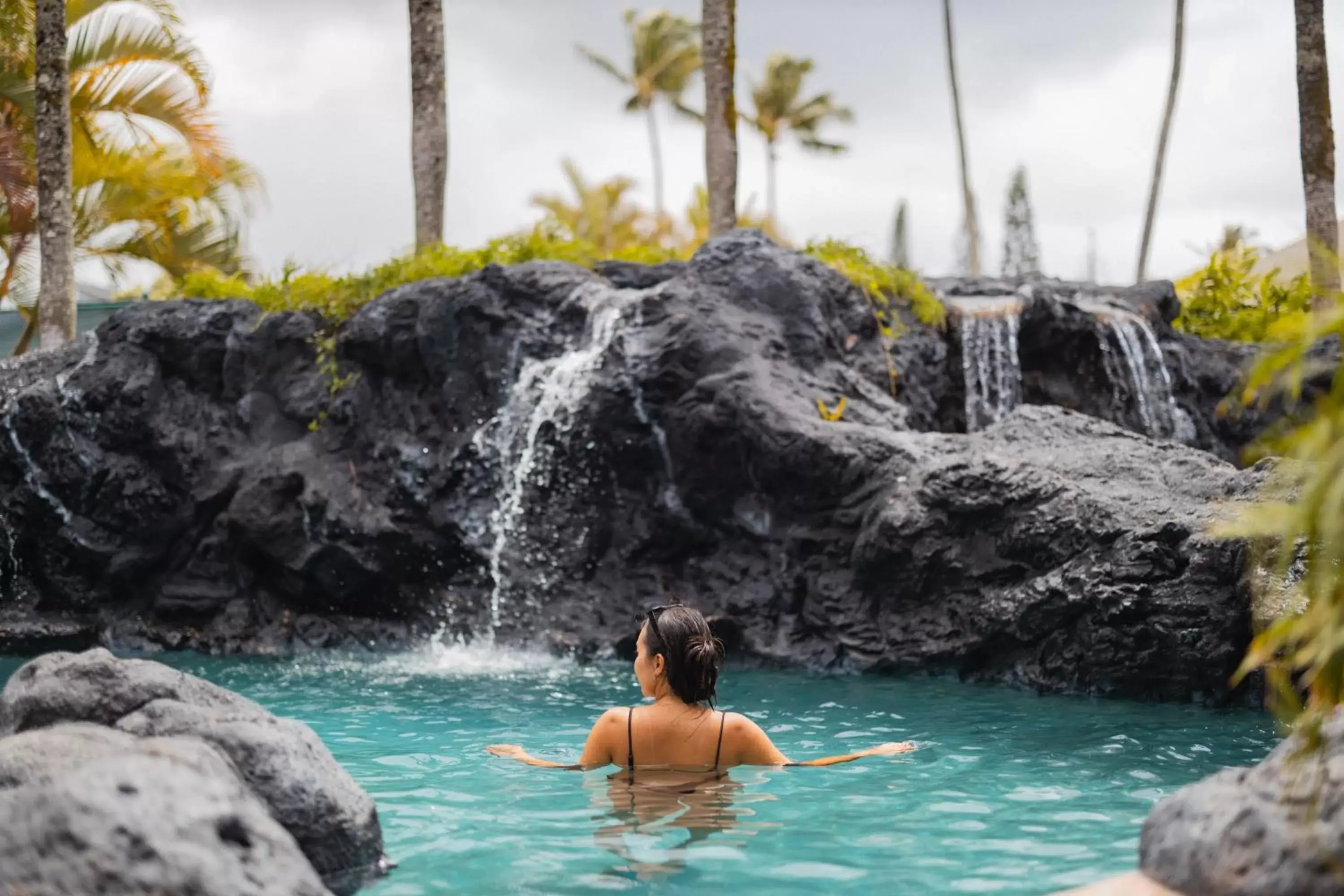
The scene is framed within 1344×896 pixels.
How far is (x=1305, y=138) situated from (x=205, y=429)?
1176 centimetres

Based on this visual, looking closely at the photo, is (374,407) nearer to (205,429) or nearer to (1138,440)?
(205,429)

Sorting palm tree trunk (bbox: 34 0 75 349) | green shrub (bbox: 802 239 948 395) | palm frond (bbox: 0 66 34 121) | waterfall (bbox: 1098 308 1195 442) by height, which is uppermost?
palm frond (bbox: 0 66 34 121)

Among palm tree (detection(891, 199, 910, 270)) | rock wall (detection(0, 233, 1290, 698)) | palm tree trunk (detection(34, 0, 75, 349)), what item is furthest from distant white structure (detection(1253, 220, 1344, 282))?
palm tree (detection(891, 199, 910, 270))

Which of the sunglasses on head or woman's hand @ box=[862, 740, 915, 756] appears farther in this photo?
woman's hand @ box=[862, 740, 915, 756]

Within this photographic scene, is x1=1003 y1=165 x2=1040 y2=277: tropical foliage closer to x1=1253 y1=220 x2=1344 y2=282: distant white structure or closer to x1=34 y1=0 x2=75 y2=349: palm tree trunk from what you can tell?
x1=1253 y1=220 x2=1344 y2=282: distant white structure

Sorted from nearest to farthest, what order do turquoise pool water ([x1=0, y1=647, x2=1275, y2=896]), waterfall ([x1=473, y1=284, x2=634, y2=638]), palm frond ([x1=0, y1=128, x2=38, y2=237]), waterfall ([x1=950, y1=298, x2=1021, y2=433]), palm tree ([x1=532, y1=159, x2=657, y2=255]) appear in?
turquoise pool water ([x1=0, y1=647, x2=1275, y2=896]), waterfall ([x1=473, y1=284, x2=634, y2=638]), waterfall ([x1=950, y1=298, x2=1021, y2=433]), palm frond ([x1=0, y1=128, x2=38, y2=237]), palm tree ([x1=532, y1=159, x2=657, y2=255])

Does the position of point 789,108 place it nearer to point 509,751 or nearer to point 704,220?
point 704,220

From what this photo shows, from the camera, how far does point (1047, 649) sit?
8.32 m

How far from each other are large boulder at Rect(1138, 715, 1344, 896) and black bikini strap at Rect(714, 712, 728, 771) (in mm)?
1871

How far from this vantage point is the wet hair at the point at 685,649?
5094 millimetres

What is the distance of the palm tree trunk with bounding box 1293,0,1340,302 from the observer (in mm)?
12852

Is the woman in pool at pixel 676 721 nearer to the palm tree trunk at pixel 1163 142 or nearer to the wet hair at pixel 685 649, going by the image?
the wet hair at pixel 685 649

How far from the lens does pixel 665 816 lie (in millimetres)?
4875

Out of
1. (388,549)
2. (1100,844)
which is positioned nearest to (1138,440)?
(1100,844)
